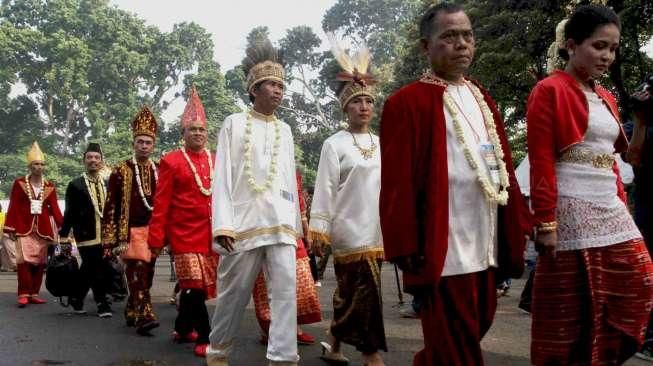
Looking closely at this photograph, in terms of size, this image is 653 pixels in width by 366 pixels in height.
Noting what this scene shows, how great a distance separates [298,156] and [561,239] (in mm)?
45668

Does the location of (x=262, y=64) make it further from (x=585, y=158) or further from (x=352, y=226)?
(x=585, y=158)

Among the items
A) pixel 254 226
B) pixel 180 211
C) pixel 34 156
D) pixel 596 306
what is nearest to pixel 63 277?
pixel 34 156

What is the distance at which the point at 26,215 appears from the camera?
35.1ft

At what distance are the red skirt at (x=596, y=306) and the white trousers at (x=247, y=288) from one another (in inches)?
67.9

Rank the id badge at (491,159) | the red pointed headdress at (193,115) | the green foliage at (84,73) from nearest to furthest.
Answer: the id badge at (491,159)
the red pointed headdress at (193,115)
the green foliage at (84,73)

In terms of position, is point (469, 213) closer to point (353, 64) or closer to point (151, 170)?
point (353, 64)

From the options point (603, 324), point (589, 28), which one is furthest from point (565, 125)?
point (603, 324)

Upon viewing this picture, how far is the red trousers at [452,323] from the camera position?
3172 mm

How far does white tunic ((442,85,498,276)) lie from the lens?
3.28 m

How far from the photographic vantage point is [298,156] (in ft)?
162

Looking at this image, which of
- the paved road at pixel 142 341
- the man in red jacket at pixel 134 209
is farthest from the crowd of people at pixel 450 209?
the man in red jacket at pixel 134 209

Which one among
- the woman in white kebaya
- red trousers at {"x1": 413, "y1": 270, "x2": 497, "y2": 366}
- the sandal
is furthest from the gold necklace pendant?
red trousers at {"x1": 413, "y1": 270, "x2": 497, "y2": 366}

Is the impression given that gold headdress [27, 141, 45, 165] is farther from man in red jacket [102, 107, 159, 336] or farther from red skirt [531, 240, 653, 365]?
red skirt [531, 240, 653, 365]

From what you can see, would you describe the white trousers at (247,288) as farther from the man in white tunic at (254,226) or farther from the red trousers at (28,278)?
the red trousers at (28,278)
